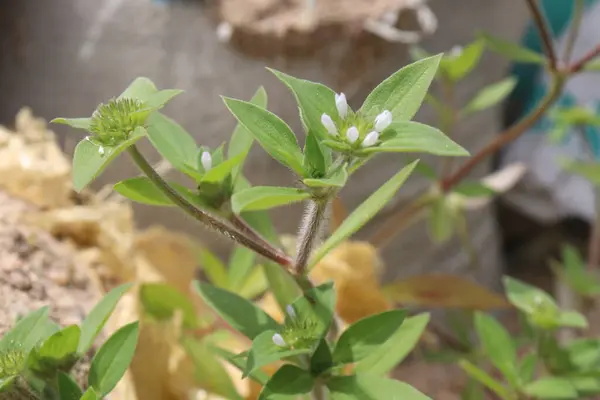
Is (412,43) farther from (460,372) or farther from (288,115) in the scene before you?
(460,372)

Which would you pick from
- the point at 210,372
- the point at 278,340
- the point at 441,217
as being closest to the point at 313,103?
the point at 278,340

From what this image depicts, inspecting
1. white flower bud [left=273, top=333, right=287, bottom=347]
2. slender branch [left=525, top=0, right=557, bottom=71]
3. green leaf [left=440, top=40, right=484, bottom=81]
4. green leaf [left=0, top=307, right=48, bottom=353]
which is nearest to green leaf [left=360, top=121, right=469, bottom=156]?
white flower bud [left=273, top=333, right=287, bottom=347]

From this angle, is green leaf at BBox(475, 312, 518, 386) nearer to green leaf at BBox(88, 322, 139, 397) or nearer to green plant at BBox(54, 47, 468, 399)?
green plant at BBox(54, 47, 468, 399)

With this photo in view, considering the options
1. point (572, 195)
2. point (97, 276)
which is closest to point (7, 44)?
point (97, 276)

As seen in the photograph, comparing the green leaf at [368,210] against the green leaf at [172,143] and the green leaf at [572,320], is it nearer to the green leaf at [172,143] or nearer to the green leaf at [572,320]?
the green leaf at [172,143]

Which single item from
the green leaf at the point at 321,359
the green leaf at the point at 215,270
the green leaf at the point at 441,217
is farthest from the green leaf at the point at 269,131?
the green leaf at the point at 441,217
